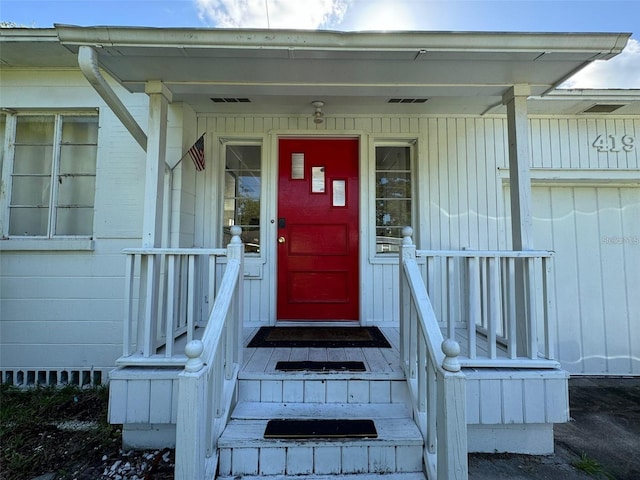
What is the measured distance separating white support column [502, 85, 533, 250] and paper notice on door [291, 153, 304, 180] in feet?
5.88

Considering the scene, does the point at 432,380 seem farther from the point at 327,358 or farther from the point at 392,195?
the point at 392,195

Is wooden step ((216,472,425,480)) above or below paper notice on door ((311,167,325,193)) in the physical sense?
below

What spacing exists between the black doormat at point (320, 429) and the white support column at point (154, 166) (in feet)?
4.37

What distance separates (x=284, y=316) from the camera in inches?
122

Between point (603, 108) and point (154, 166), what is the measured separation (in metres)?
3.95

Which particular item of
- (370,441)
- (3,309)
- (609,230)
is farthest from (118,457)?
(609,230)

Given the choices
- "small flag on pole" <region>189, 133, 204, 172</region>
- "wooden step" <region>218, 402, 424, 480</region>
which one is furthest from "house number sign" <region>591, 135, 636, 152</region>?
"small flag on pole" <region>189, 133, 204, 172</region>

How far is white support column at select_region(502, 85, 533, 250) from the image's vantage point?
212cm

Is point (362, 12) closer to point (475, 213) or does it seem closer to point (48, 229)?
point (475, 213)

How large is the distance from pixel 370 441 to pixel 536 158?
304cm

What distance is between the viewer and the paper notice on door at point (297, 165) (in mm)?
3193

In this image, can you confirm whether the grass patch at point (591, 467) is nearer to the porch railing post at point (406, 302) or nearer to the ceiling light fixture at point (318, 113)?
the porch railing post at point (406, 302)

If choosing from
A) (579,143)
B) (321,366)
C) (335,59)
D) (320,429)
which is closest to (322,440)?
(320,429)

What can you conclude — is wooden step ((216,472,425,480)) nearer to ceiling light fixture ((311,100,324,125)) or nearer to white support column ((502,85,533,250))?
white support column ((502,85,533,250))
